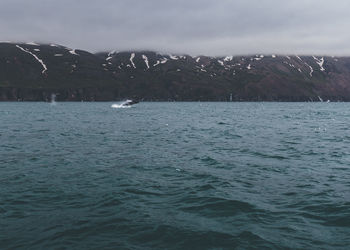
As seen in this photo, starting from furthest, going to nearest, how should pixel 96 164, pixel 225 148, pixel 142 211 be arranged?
1. pixel 225 148
2. pixel 96 164
3. pixel 142 211

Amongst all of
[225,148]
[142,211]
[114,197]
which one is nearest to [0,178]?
[114,197]

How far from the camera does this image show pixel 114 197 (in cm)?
1485

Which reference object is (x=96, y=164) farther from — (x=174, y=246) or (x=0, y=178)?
(x=174, y=246)

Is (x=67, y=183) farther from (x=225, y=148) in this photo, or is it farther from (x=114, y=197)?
(x=225, y=148)

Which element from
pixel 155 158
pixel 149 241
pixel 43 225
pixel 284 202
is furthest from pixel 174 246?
pixel 155 158

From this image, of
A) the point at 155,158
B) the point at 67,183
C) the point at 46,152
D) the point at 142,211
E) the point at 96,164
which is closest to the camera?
the point at 142,211

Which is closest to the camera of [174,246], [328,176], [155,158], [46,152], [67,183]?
[174,246]

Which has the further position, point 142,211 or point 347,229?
point 142,211

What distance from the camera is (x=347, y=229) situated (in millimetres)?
11469

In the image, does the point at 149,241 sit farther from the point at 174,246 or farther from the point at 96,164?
the point at 96,164

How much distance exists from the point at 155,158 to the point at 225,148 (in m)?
8.83

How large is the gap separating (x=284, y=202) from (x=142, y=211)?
6615mm

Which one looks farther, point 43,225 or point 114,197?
point 114,197

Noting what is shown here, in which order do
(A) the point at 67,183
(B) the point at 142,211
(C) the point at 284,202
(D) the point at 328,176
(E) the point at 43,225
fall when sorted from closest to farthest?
(E) the point at 43,225, (B) the point at 142,211, (C) the point at 284,202, (A) the point at 67,183, (D) the point at 328,176
